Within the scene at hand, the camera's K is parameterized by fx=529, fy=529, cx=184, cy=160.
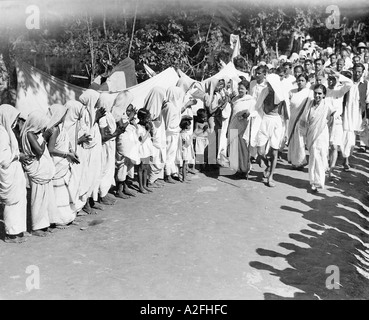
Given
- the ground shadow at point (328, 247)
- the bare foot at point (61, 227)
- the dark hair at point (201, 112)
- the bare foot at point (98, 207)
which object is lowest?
the ground shadow at point (328, 247)

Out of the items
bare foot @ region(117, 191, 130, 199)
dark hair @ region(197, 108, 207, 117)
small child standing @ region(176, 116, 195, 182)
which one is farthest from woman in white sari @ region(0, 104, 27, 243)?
dark hair @ region(197, 108, 207, 117)

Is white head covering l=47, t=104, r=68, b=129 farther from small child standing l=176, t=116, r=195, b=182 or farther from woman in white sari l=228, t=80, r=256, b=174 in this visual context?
woman in white sari l=228, t=80, r=256, b=174

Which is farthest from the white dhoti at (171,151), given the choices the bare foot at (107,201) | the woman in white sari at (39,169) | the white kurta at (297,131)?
the woman in white sari at (39,169)

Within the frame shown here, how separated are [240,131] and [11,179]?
170 inches

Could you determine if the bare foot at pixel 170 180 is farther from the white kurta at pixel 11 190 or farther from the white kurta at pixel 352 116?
the white kurta at pixel 352 116

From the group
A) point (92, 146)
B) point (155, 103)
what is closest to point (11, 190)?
point (92, 146)

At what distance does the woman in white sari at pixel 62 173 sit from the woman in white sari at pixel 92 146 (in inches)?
13.1

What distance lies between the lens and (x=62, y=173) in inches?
262

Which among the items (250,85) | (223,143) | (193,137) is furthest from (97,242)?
(250,85)

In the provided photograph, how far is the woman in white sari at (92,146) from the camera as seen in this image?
703 centimetres

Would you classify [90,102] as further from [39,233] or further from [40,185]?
[39,233]

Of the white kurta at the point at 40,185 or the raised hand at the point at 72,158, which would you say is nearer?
the white kurta at the point at 40,185

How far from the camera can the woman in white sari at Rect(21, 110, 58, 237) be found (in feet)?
20.0

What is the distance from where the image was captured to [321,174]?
8352 millimetres
